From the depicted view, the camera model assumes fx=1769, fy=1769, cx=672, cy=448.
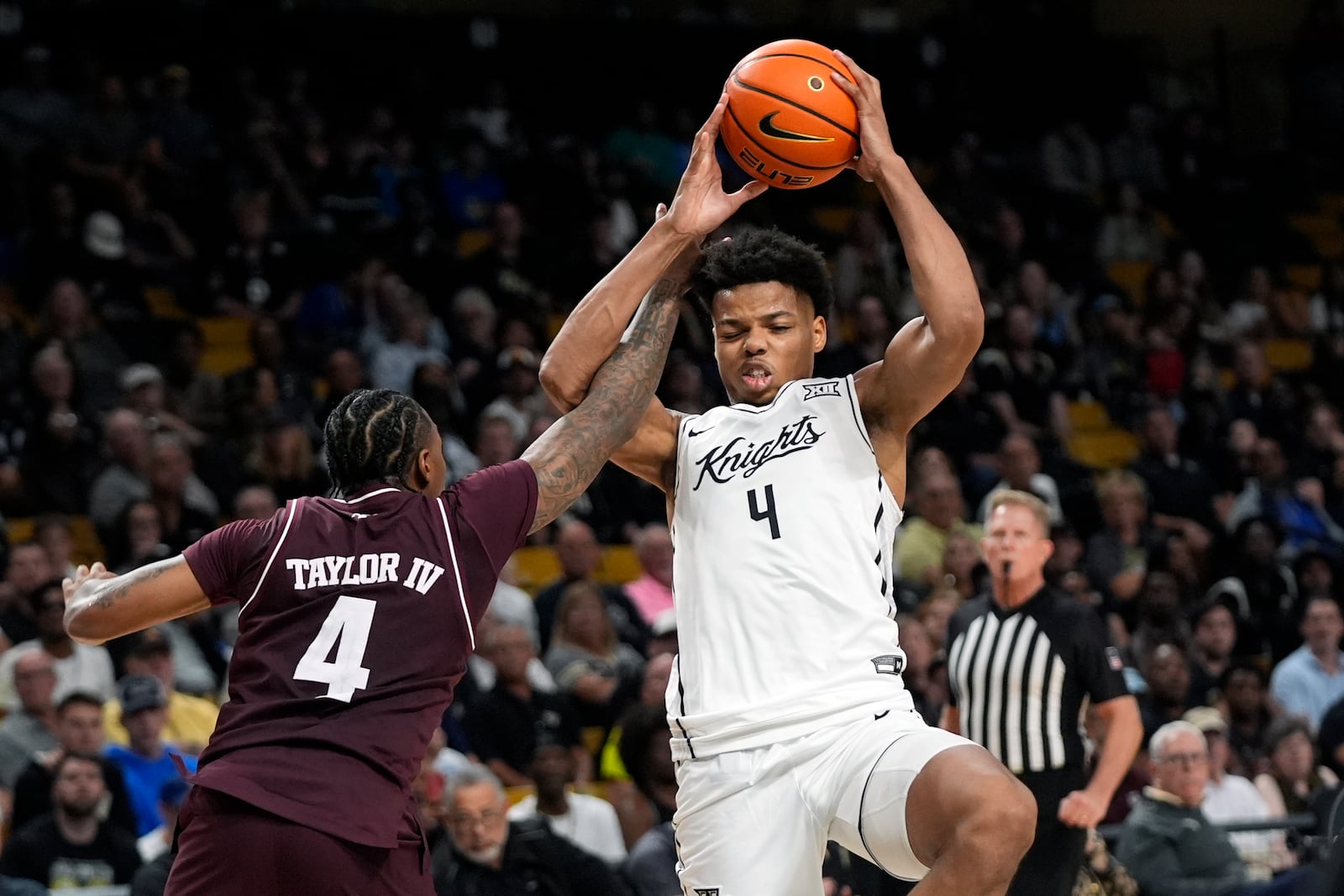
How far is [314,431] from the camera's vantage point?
1098 cm

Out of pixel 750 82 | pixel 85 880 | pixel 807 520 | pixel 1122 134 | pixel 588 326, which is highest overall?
pixel 1122 134

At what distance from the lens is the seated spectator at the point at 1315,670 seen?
1111 cm

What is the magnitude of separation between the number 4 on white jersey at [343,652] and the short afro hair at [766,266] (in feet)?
4.97

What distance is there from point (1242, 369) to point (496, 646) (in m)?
8.04

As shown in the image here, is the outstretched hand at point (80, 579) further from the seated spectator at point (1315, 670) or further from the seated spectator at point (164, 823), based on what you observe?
the seated spectator at point (1315, 670)

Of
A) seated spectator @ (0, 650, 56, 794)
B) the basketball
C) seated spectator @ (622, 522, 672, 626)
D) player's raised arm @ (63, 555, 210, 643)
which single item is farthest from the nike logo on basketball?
seated spectator @ (622, 522, 672, 626)

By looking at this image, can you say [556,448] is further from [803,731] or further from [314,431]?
[314,431]

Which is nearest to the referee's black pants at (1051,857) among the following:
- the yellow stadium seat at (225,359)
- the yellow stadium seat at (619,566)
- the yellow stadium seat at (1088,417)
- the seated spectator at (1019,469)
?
the yellow stadium seat at (619,566)

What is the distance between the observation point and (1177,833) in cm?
825

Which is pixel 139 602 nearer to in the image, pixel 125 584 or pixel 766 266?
pixel 125 584

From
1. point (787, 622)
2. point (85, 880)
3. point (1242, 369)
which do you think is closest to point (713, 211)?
point (787, 622)

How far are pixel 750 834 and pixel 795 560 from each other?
719 millimetres

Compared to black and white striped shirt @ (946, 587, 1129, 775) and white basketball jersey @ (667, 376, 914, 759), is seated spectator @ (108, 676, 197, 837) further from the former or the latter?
white basketball jersey @ (667, 376, 914, 759)

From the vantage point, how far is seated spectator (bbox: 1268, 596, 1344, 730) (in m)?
11.1
